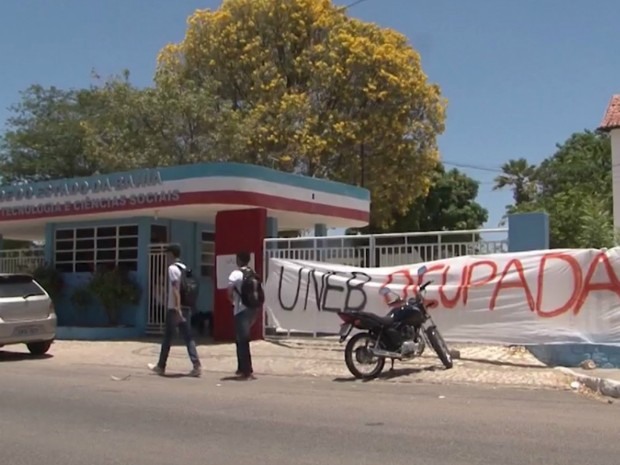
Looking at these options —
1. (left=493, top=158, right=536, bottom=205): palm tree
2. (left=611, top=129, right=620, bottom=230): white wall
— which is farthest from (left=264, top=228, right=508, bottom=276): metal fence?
(left=493, top=158, right=536, bottom=205): palm tree

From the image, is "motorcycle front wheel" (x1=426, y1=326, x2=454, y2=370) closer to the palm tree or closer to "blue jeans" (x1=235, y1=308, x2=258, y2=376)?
"blue jeans" (x1=235, y1=308, x2=258, y2=376)

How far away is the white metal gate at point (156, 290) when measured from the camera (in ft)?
65.6

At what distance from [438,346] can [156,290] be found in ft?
29.5

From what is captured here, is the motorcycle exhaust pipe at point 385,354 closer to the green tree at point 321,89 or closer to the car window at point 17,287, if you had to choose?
the car window at point 17,287

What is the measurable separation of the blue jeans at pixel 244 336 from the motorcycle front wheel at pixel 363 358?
4.54ft

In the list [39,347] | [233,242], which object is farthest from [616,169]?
[39,347]

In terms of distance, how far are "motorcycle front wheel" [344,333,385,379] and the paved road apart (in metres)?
0.46

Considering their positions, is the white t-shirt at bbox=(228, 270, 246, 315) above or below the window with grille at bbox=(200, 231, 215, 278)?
below

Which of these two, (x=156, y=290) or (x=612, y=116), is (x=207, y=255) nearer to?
(x=156, y=290)

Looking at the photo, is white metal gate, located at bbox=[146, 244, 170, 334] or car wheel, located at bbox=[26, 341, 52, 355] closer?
car wheel, located at bbox=[26, 341, 52, 355]

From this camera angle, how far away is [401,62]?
1209 inches

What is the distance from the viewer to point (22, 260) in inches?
915

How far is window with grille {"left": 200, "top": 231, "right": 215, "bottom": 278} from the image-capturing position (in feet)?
69.5

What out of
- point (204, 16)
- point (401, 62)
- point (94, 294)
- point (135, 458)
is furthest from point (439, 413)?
point (204, 16)
